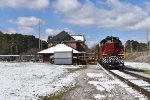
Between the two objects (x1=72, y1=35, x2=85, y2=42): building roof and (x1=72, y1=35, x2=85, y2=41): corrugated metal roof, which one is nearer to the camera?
(x1=72, y1=35, x2=85, y2=42): building roof

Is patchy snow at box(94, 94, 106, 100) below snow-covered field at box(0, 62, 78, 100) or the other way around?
below

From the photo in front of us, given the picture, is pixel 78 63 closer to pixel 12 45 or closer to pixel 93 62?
pixel 93 62

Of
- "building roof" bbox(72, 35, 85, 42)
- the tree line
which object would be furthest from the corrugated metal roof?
the tree line

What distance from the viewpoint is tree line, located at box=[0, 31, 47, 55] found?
167250mm

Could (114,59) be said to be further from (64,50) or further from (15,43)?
(15,43)

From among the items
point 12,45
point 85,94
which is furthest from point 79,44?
point 85,94

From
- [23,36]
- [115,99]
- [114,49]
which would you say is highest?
[23,36]

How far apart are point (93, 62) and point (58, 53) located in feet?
24.2

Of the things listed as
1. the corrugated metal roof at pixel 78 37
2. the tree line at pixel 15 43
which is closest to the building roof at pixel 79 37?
the corrugated metal roof at pixel 78 37

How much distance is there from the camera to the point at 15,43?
172 m

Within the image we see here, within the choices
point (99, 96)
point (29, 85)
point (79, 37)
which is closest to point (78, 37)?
point (79, 37)

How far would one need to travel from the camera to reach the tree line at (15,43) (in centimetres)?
16725

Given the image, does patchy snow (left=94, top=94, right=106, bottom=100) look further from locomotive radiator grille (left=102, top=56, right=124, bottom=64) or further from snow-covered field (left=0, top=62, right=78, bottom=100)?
locomotive radiator grille (left=102, top=56, right=124, bottom=64)

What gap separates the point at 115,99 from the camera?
50.5 feet
